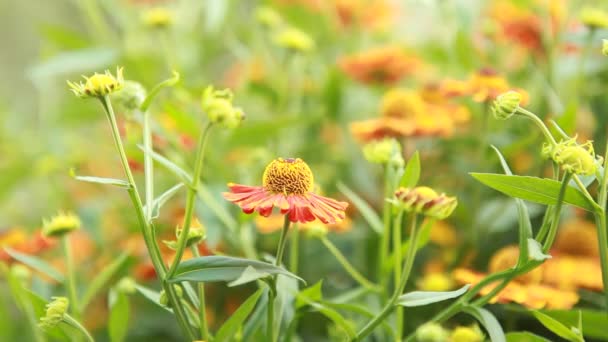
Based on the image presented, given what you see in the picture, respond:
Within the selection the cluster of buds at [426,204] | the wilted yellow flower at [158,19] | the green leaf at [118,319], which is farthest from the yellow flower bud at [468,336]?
the wilted yellow flower at [158,19]

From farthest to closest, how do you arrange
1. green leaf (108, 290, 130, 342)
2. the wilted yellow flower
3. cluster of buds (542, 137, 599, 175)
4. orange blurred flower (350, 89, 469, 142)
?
the wilted yellow flower → orange blurred flower (350, 89, 469, 142) → green leaf (108, 290, 130, 342) → cluster of buds (542, 137, 599, 175)

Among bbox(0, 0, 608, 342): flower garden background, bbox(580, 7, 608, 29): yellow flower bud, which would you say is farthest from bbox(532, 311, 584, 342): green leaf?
bbox(580, 7, 608, 29): yellow flower bud

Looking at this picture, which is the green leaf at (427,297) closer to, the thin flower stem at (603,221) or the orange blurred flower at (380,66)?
the thin flower stem at (603,221)

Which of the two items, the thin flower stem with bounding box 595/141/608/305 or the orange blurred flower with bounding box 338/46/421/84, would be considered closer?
the thin flower stem with bounding box 595/141/608/305

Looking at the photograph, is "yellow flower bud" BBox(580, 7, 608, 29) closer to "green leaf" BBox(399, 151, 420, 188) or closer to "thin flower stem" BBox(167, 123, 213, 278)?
"green leaf" BBox(399, 151, 420, 188)

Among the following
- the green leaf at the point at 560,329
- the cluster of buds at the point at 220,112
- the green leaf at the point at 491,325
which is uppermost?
the cluster of buds at the point at 220,112

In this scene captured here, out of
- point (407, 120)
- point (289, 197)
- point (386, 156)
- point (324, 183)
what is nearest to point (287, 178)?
point (289, 197)

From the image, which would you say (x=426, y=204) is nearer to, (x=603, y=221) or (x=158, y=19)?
(x=603, y=221)
